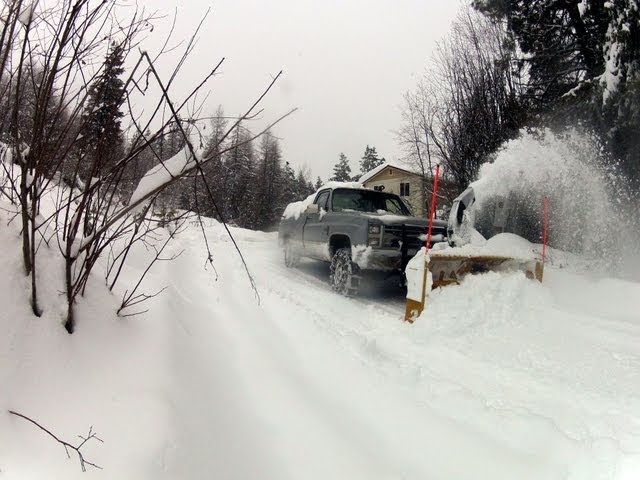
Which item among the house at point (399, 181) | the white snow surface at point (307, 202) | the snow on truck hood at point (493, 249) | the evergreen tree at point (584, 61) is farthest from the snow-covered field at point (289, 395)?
the house at point (399, 181)

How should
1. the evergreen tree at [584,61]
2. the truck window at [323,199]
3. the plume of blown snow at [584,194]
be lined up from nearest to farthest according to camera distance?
the plume of blown snow at [584,194] < the evergreen tree at [584,61] < the truck window at [323,199]

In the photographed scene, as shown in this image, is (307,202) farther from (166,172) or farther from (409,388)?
(166,172)

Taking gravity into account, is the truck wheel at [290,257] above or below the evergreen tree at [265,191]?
below

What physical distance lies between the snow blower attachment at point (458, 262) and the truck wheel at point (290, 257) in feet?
13.0

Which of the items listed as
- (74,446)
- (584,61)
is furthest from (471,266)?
(584,61)

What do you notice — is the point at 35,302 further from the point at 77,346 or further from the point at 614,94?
the point at 614,94

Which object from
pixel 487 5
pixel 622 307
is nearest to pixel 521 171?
pixel 622 307

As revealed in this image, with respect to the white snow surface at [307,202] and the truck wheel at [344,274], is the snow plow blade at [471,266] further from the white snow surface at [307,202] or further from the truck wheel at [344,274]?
the white snow surface at [307,202]

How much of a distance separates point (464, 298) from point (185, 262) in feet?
12.4

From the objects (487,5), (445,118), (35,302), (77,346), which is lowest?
(77,346)

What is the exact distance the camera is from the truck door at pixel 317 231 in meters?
7.07

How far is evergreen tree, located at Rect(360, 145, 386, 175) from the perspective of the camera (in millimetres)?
60094

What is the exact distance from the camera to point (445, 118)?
15984 millimetres

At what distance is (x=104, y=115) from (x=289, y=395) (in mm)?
1824
